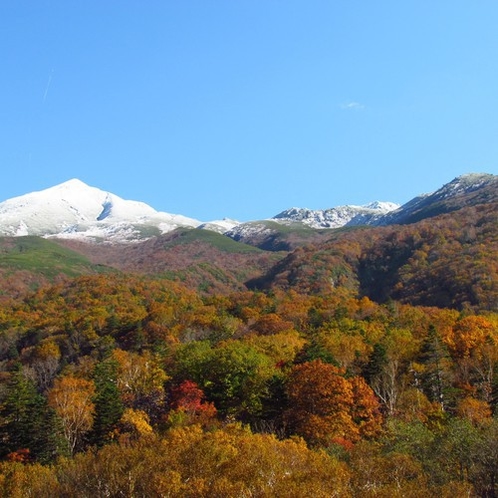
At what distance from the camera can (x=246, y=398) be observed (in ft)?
177

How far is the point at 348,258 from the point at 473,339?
136 m

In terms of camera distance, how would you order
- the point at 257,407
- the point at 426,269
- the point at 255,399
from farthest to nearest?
the point at 426,269
the point at 255,399
the point at 257,407

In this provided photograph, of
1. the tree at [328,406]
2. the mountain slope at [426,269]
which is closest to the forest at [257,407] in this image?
the tree at [328,406]

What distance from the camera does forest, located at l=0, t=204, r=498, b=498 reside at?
2670 cm

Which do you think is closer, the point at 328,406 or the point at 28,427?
the point at 328,406

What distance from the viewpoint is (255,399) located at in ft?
172

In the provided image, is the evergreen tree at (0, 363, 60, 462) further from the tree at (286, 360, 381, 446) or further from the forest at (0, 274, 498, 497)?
the tree at (286, 360, 381, 446)

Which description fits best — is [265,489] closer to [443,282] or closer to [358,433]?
[358,433]

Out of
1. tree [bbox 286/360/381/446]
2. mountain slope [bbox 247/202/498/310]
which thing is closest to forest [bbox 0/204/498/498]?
tree [bbox 286/360/381/446]

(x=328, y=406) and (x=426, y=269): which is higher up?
(x=426, y=269)

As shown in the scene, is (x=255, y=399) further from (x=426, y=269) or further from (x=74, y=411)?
(x=426, y=269)

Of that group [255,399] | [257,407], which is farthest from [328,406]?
[255,399]

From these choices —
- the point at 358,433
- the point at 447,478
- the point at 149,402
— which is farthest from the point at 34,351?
the point at 447,478

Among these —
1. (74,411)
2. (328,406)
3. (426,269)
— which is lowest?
(328,406)
